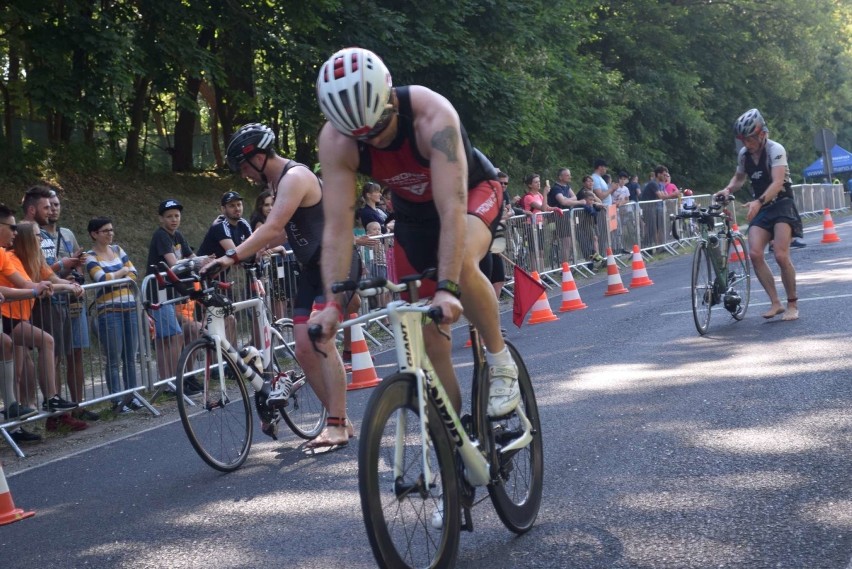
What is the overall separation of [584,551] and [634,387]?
3.85 meters


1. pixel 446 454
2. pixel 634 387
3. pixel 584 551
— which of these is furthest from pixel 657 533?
pixel 634 387

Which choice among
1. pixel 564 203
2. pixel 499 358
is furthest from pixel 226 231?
pixel 564 203

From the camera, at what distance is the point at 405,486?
4.01 meters

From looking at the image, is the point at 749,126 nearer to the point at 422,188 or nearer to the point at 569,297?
the point at 569,297

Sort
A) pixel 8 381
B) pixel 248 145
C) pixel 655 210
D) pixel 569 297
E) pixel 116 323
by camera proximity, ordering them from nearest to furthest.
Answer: pixel 248 145
pixel 8 381
pixel 116 323
pixel 569 297
pixel 655 210

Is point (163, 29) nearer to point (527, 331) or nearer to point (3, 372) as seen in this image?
point (527, 331)

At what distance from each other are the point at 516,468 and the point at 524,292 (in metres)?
0.83

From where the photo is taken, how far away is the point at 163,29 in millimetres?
18906

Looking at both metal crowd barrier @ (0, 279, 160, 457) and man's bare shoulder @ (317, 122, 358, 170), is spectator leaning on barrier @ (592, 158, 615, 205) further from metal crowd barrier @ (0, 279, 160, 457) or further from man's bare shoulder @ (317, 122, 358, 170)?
man's bare shoulder @ (317, 122, 358, 170)

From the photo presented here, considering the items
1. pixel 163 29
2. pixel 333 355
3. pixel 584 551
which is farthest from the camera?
pixel 163 29

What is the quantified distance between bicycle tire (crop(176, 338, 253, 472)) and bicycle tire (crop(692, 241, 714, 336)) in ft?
16.2

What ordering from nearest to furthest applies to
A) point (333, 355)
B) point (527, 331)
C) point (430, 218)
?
1. point (430, 218)
2. point (333, 355)
3. point (527, 331)

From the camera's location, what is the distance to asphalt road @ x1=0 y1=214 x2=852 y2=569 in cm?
461

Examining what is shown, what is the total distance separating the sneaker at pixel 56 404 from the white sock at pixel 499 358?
5.57 metres
